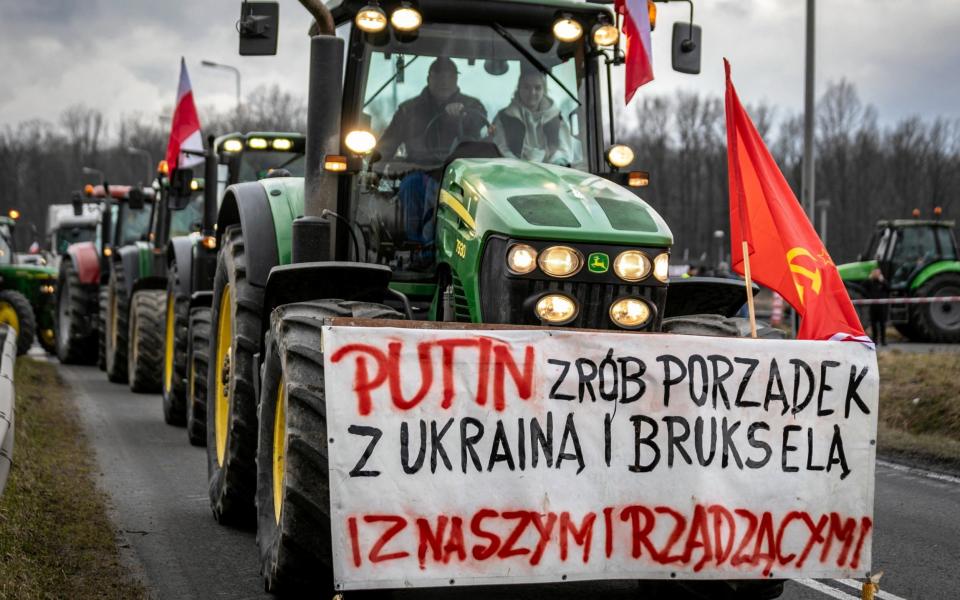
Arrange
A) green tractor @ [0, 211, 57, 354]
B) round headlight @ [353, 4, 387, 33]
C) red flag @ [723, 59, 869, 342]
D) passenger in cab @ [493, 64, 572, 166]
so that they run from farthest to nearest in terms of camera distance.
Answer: green tractor @ [0, 211, 57, 354] < passenger in cab @ [493, 64, 572, 166] < round headlight @ [353, 4, 387, 33] < red flag @ [723, 59, 869, 342]

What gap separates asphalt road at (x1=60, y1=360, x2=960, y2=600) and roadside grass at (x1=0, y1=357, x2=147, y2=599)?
13 centimetres

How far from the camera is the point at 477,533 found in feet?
15.5

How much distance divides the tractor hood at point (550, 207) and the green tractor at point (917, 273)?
22.4 meters

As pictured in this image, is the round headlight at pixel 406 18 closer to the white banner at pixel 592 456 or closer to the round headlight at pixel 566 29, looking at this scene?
the round headlight at pixel 566 29

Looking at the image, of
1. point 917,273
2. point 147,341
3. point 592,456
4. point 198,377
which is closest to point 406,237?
point 592,456

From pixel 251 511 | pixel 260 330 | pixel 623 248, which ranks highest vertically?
pixel 623 248

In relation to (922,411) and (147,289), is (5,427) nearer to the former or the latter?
(922,411)

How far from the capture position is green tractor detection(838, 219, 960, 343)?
88.9 feet

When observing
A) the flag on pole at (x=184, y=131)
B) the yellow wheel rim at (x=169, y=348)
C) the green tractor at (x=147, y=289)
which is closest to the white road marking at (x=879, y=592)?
the yellow wheel rim at (x=169, y=348)

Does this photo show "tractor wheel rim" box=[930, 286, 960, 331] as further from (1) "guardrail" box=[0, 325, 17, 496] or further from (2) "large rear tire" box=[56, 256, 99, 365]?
(1) "guardrail" box=[0, 325, 17, 496]

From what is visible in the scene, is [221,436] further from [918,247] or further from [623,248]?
[918,247]

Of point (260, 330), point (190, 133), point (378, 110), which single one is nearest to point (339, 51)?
point (378, 110)

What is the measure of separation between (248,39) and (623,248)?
2.49 metres

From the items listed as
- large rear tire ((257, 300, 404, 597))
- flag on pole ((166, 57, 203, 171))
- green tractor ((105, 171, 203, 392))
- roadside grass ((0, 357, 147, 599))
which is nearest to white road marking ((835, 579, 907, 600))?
large rear tire ((257, 300, 404, 597))
